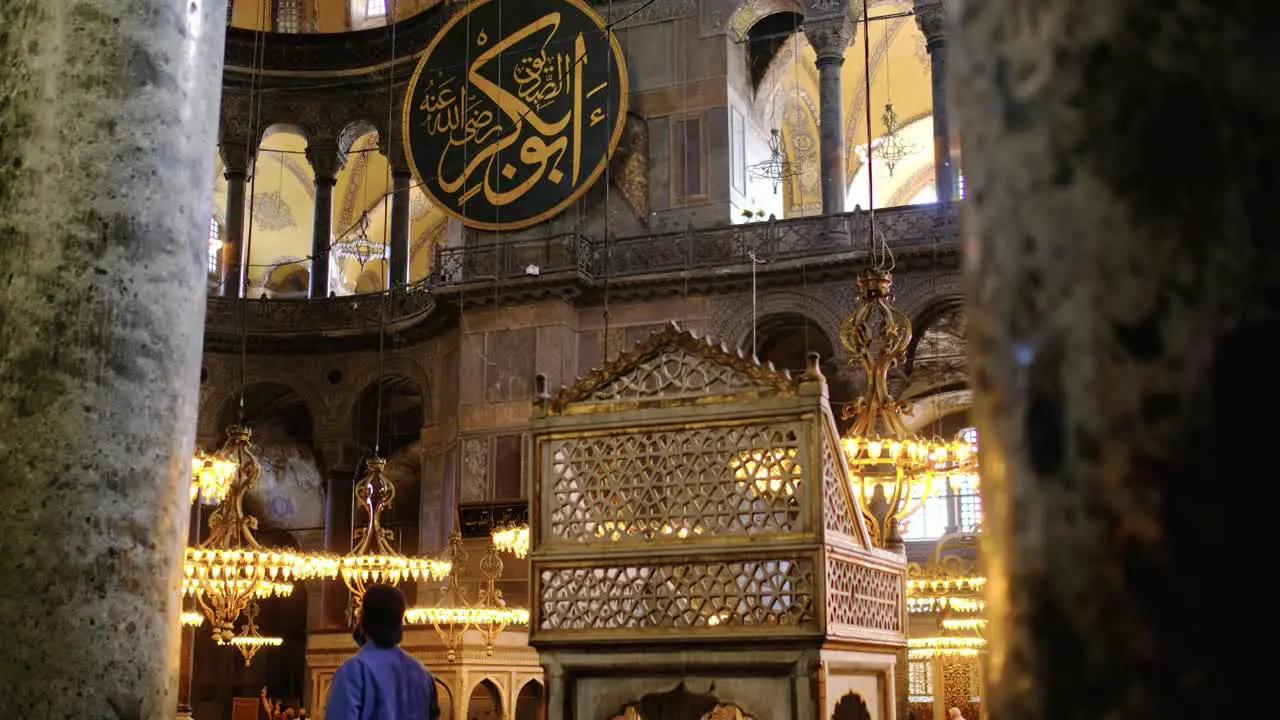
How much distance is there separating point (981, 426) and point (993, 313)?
0.06 m

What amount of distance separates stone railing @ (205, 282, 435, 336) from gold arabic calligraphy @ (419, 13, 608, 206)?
183 centimetres

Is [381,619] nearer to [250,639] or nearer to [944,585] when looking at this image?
[944,585]

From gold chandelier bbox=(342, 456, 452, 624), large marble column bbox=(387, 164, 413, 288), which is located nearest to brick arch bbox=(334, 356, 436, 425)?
large marble column bbox=(387, 164, 413, 288)

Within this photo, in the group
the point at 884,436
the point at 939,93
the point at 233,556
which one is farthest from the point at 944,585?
the point at 233,556

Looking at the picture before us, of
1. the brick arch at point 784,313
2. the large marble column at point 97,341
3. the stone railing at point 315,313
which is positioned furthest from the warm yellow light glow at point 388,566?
the large marble column at point 97,341

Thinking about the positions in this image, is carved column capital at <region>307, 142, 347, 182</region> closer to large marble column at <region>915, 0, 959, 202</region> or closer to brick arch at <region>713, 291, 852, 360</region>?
brick arch at <region>713, 291, 852, 360</region>

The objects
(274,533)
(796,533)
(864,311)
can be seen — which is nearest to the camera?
(796,533)

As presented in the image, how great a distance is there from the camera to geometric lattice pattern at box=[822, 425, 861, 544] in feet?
10.6

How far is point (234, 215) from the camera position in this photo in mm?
15953

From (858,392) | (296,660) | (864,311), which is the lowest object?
(296,660)

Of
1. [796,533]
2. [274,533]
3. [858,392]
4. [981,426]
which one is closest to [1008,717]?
[981,426]

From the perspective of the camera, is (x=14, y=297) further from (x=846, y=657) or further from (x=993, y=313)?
(x=846, y=657)

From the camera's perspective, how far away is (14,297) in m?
1.71

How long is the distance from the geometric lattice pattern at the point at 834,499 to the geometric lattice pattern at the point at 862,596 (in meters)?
0.09
